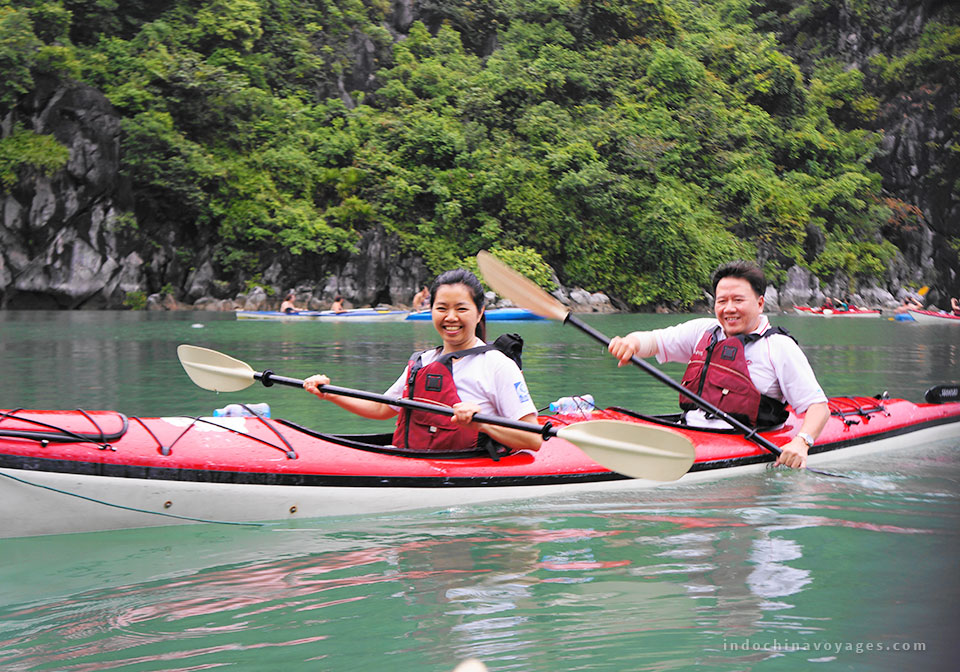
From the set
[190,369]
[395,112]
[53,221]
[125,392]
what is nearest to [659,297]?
[395,112]

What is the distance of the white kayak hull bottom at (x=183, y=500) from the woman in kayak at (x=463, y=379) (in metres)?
0.22

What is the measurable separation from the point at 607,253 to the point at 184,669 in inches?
932

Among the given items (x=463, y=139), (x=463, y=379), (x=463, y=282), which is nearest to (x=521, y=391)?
(x=463, y=379)

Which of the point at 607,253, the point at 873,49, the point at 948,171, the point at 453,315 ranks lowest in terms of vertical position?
the point at 453,315

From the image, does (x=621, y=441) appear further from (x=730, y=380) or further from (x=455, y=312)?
(x=730, y=380)

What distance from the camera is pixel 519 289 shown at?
12.8ft

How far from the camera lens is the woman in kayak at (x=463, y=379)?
3.10 metres

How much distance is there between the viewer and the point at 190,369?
12.3 feet

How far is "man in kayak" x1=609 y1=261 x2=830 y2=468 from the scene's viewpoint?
3.67 m

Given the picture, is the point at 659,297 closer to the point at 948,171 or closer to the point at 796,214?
the point at 796,214

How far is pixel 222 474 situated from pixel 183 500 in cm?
16

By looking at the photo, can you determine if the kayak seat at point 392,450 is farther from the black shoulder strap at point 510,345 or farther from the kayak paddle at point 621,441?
the black shoulder strap at point 510,345

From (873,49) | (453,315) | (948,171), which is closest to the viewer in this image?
(453,315)

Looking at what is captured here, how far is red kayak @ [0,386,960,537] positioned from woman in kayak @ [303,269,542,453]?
5.7 inches
